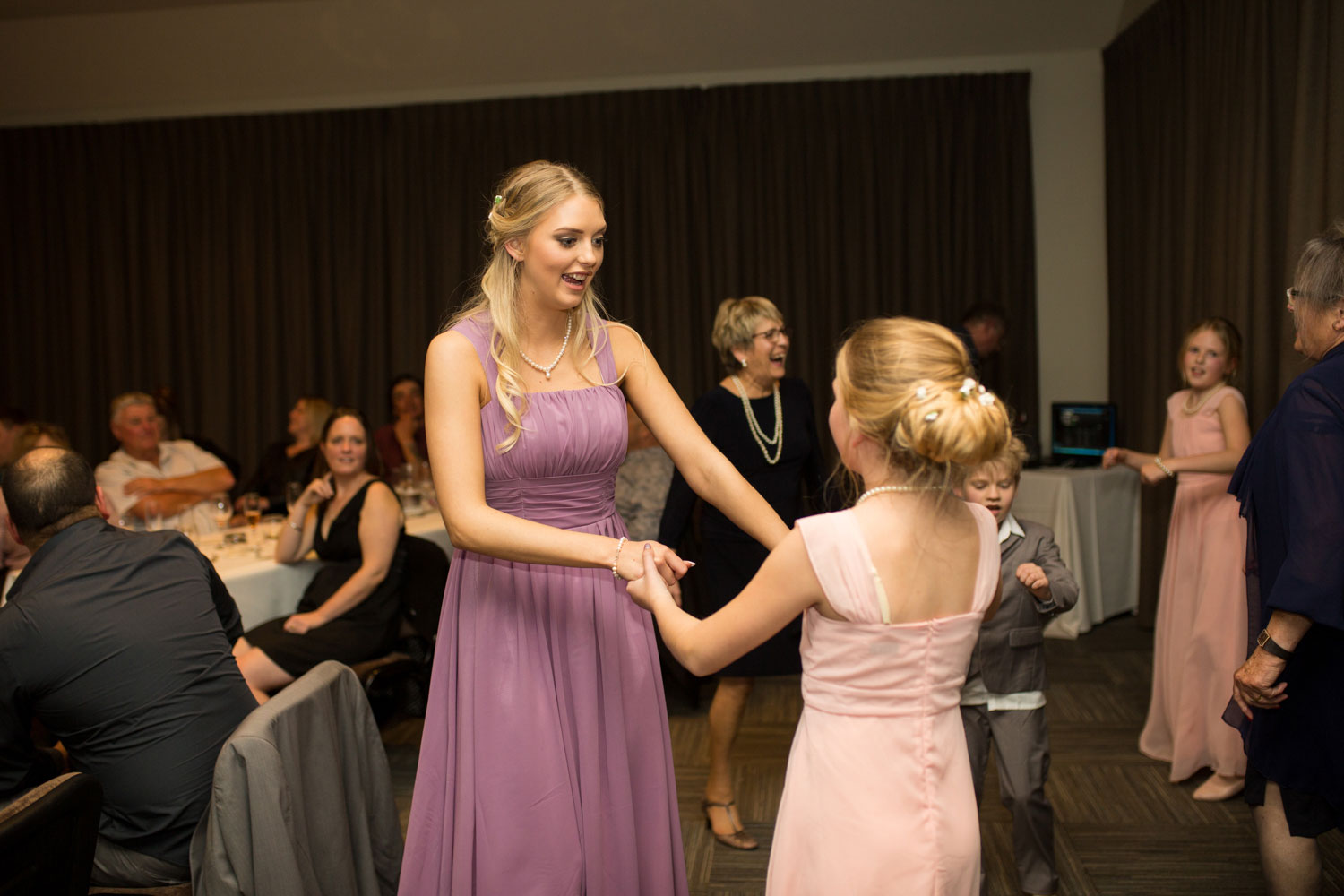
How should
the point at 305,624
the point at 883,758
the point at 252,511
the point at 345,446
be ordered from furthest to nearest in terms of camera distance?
the point at 252,511, the point at 345,446, the point at 305,624, the point at 883,758

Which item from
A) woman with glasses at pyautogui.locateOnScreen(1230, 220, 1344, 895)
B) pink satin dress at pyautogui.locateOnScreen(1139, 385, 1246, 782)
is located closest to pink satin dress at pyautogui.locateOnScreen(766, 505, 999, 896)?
woman with glasses at pyautogui.locateOnScreen(1230, 220, 1344, 895)

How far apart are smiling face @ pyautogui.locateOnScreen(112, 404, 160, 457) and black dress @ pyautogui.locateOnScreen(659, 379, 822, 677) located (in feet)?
8.74

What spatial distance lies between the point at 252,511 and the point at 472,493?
278 centimetres

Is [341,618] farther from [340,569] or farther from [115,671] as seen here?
[115,671]

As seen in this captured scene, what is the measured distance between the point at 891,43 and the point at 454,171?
2.99 meters

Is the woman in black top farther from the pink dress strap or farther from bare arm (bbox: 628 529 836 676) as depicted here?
the pink dress strap

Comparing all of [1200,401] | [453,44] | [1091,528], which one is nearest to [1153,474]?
[1200,401]

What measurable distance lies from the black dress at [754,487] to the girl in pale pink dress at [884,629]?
1.63 m

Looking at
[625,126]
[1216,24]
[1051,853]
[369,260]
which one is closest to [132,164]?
[369,260]

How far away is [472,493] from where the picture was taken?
1729mm

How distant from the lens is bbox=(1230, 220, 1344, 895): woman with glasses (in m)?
1.94

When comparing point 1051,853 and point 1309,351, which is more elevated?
point 1309,351

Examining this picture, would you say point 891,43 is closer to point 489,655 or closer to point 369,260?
point 369,260

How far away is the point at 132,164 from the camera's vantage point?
736 cm
